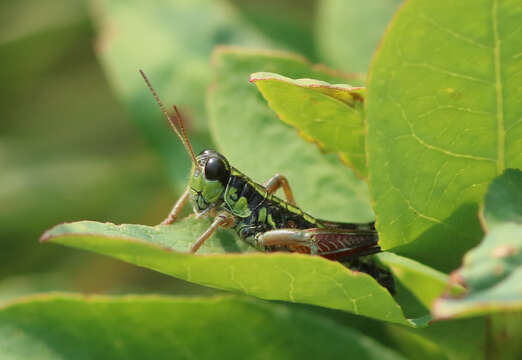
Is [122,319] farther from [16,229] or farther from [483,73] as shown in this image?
[16,229]

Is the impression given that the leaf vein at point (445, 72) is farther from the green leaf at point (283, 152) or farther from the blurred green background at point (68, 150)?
the blurred green background at point (68, 150)

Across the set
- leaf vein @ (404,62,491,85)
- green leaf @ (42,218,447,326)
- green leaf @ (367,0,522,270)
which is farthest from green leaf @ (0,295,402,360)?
leaf vein @ (404,62,491,85)

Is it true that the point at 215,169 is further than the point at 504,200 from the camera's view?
Yes

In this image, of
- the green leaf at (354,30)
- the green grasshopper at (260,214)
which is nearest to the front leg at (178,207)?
the green grasshopper at (260,214)

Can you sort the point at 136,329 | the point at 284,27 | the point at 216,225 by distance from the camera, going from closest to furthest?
the point at 136,329, the point at 216,225, the point at 284,27

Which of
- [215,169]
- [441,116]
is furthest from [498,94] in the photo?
[215,169]

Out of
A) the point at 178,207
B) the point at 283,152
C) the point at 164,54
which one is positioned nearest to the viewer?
the point at 283,152

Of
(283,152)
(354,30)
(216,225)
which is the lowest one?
(216,225)

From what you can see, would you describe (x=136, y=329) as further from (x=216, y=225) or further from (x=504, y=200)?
(x=504, y=200)
